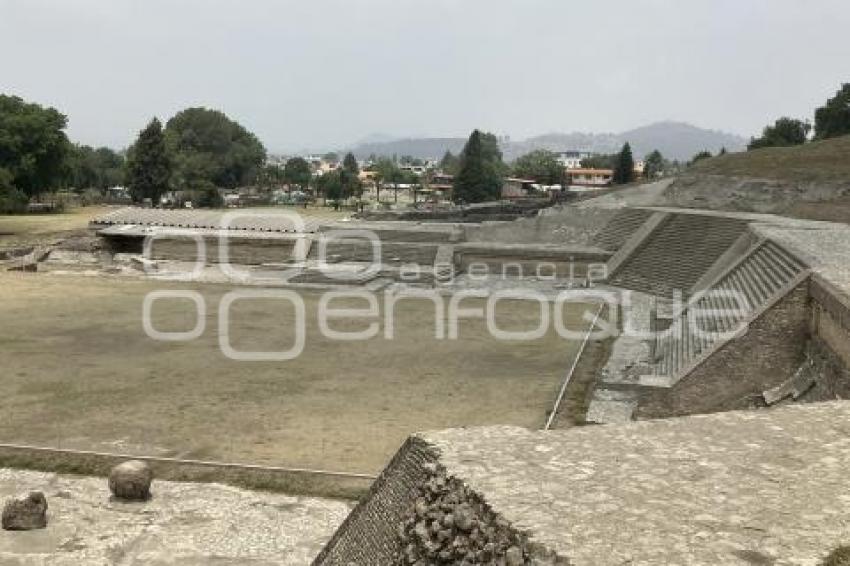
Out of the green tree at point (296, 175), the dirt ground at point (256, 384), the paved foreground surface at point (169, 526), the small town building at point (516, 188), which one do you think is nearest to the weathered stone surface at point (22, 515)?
the paved foreground surface at point (169, 526)

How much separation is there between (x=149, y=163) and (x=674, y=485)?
56.9 m

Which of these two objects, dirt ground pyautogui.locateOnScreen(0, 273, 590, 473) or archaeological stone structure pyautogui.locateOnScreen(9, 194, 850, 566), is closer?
archaeological stone structure pyautogui.locateOnScreen(9, 194, 850, 566)

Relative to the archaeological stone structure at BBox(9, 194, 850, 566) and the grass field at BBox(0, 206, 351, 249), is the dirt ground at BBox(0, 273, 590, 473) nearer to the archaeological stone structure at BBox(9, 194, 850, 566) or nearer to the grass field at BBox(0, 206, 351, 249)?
the archaeological stone structure at BBox(9, 194, 850, 566)

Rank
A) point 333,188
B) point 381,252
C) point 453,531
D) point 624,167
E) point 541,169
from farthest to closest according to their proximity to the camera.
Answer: point 541,169
point 333,188
point 624,167
point 381,252
point 453,531

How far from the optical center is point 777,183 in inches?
1314

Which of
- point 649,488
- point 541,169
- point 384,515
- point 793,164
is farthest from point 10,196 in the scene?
point 541,169

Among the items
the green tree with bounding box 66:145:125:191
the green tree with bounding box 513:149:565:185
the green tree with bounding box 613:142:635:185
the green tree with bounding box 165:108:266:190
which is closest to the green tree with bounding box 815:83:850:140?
the green tree with bounding box 613:142:635:185

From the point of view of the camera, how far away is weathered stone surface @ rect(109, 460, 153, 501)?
10.6 m

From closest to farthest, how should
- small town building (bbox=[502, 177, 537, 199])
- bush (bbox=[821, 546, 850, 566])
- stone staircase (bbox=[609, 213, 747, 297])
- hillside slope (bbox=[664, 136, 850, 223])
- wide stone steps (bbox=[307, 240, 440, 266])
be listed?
bush (bbox=[821, 546, 850, 566])
stone staircase (bbox=[609, 213, 747, 297])
hillside slope (bbox=[664, 136, 850, 223])
wide stone steps (bbox=[307, 240, 440, 266])
small town building (bbox=[502, 177, 537, 199])

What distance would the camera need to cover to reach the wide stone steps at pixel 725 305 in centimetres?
1641

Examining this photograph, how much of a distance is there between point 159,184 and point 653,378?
5005 centimetres

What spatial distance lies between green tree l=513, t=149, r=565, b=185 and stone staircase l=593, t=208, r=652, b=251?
54.6 metres

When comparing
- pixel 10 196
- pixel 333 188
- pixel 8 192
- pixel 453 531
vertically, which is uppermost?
pixel 333 188

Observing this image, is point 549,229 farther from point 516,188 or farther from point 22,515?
point 516,188
